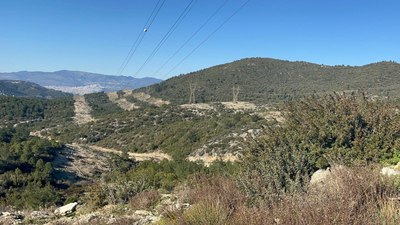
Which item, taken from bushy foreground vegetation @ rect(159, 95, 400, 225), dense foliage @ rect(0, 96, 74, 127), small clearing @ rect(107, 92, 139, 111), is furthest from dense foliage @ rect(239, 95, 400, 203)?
small clearing @ rect(107, 92, 139, 111)

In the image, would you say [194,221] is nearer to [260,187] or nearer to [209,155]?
[260,187]

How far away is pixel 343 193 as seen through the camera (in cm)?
450

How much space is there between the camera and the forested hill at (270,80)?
83938 millimetres

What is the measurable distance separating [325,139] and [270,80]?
98.4m

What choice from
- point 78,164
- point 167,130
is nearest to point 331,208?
point 78,164

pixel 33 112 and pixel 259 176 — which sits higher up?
pixel 259 176

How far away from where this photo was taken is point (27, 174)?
948 inches

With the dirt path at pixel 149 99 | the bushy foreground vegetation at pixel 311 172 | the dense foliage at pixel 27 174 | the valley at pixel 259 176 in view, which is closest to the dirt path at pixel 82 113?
the dirt path at pixel 149 99

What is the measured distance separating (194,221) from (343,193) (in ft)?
6.53

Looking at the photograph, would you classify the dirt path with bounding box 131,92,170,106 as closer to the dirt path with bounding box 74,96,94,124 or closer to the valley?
the dirt path with bounding box 74,96,94,124

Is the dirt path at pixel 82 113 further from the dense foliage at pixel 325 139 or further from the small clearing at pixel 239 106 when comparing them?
the dense foliage at pixel 325 139

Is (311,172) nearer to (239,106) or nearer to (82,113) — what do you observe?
(239,106)

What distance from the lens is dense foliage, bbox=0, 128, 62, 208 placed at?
16094mm

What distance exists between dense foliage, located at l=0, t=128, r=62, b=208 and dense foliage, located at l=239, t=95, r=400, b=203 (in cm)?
969
